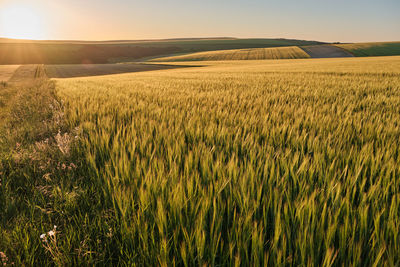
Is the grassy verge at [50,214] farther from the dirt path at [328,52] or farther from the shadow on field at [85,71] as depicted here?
the dirt path at [328,52]

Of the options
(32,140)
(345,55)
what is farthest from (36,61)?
(345,55)

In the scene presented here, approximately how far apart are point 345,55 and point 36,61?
8457cm

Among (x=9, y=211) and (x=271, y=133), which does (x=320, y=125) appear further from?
(x=9, y=211)

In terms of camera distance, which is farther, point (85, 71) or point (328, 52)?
point (328, 52)

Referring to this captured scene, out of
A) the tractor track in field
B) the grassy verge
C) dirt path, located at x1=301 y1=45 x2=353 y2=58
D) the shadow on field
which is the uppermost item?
dirt path, located at x1=301 y1=45 x2=353 y2=58

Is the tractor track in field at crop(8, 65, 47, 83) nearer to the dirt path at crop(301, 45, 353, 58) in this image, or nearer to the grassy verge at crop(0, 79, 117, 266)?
the grassy verge at crop(0, 79, 117, 266)

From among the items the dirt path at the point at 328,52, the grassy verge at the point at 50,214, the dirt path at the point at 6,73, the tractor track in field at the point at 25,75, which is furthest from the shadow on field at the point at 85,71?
the dirt path at the point at 328,52

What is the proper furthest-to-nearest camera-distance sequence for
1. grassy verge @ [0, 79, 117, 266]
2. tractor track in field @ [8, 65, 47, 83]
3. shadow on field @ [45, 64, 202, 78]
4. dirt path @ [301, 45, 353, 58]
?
dirt path @ [301, 45, 353, 58], shadow on field @ [45, 64, 202, 78], tractor track in field @ [8, 65, 47, 83], grassy verge @ [0, 79, 117, 266]

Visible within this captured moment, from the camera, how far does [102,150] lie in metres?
1.90

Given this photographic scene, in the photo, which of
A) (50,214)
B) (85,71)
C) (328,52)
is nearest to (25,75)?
(85,71)

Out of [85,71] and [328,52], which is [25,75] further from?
[328,52]

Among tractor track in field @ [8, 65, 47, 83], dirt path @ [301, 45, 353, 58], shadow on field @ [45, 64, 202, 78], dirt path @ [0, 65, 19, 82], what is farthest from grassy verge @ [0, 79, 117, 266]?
dirt path @ [301, 45, 353, 58]

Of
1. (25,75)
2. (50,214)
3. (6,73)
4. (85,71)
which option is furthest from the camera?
(85,71)

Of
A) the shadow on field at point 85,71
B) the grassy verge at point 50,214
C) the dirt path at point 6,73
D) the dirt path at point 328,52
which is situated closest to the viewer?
the grassy verge at point 50,214
